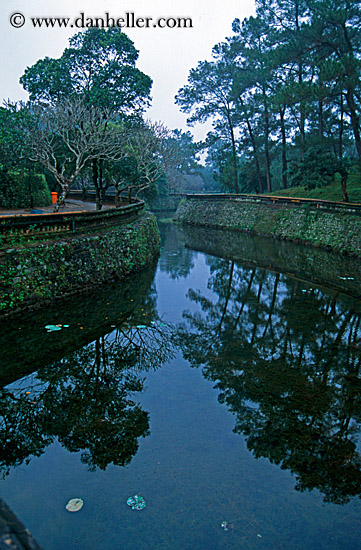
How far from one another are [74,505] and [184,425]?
7.40ft

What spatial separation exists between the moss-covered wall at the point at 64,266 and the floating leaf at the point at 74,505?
7.19 metres

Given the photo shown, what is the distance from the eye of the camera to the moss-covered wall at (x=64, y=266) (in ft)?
36.8

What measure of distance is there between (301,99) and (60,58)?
52.2ft

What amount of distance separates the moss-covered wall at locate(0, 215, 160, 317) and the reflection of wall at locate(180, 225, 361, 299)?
24.9ft

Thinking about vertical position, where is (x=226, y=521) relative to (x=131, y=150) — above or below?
below

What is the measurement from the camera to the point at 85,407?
7.00 m

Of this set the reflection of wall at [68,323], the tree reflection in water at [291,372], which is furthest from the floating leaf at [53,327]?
the tree reflection in water at [291,372]

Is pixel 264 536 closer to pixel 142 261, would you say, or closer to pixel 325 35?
pixel 142 261

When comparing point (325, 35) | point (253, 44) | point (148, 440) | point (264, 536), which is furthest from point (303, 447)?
point (253, 44)

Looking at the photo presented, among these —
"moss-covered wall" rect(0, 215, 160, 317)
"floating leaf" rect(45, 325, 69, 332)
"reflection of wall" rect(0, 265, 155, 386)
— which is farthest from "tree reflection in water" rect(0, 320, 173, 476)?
"moss-covered wall" rect(0, 215, 160, 317)

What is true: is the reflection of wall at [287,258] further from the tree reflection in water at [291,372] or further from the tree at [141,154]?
the tree at [141,154]

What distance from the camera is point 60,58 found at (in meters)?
25.4

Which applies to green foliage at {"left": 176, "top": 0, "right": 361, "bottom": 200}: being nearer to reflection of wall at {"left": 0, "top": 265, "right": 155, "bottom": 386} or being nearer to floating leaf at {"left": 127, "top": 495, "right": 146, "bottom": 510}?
reflection of wall at {"left": 0, "top": 265, "right": 155, "bottom": 386}

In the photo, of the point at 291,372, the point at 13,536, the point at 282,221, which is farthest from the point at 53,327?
the point at 282,221
